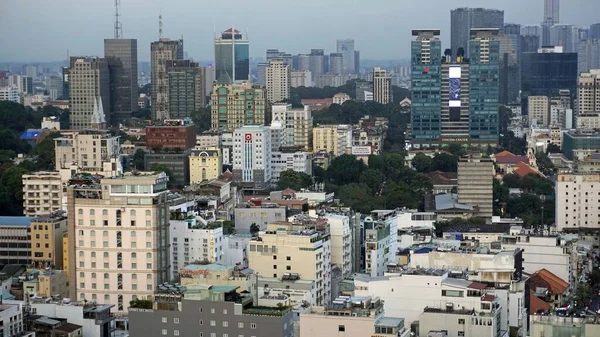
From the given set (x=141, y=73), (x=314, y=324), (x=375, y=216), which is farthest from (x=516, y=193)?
(x=141, y=73)

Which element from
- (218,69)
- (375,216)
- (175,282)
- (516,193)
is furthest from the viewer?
(218,69)

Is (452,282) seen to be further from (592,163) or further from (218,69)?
(218,69)

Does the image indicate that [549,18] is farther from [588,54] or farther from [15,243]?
[15,243]

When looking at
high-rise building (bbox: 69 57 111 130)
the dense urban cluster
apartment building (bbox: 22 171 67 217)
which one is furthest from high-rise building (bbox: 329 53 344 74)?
apartment building (bbox: 22 171 67 217)

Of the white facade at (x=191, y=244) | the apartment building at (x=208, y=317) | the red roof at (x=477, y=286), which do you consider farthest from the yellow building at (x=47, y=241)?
the red roof at (x=477, y=286)

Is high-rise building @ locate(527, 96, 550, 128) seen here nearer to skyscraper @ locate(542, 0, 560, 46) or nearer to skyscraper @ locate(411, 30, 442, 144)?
skyscraper @ locate(411, 30, 442, 144)

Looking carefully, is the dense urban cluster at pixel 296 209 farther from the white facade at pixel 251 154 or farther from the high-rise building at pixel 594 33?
the high-rise building at pixel 594 33

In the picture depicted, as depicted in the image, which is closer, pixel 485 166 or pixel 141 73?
pixel 485 166
